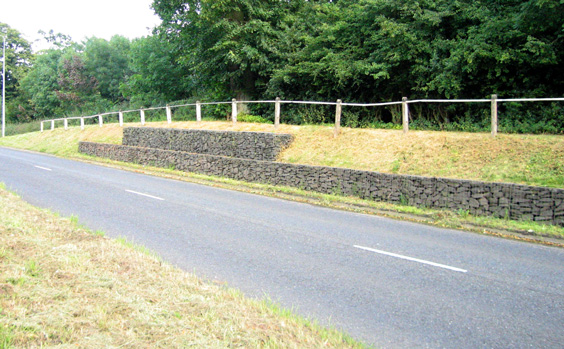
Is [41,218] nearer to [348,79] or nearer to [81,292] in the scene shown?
[81,292]

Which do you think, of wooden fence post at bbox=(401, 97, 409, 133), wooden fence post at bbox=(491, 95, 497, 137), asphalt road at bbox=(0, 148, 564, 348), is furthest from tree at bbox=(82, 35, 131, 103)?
wooden fence post at bbox=(491, 95, 497, 137)

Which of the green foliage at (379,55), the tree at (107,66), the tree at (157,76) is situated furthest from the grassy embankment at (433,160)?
the tree at (107,66)

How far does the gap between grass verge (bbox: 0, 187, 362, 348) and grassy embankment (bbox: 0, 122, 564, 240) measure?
640cm

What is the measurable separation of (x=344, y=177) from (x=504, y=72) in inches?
316

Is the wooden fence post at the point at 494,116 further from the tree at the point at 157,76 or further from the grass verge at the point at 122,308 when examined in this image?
the tree at the point at 157,76

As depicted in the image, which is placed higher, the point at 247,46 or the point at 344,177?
the point at 247,46

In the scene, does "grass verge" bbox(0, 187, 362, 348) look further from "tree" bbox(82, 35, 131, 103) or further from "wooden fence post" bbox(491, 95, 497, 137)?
"tree" bbox(82, 35, 131, 103)

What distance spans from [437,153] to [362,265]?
288 inches

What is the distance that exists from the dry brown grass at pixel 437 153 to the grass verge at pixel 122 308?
8.31 metres

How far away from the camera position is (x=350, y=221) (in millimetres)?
9945

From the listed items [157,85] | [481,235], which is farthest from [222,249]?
[157,85]

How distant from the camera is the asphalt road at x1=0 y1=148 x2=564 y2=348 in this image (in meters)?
4.73

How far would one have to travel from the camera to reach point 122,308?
4.35 m

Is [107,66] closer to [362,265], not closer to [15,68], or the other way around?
[15,68]
